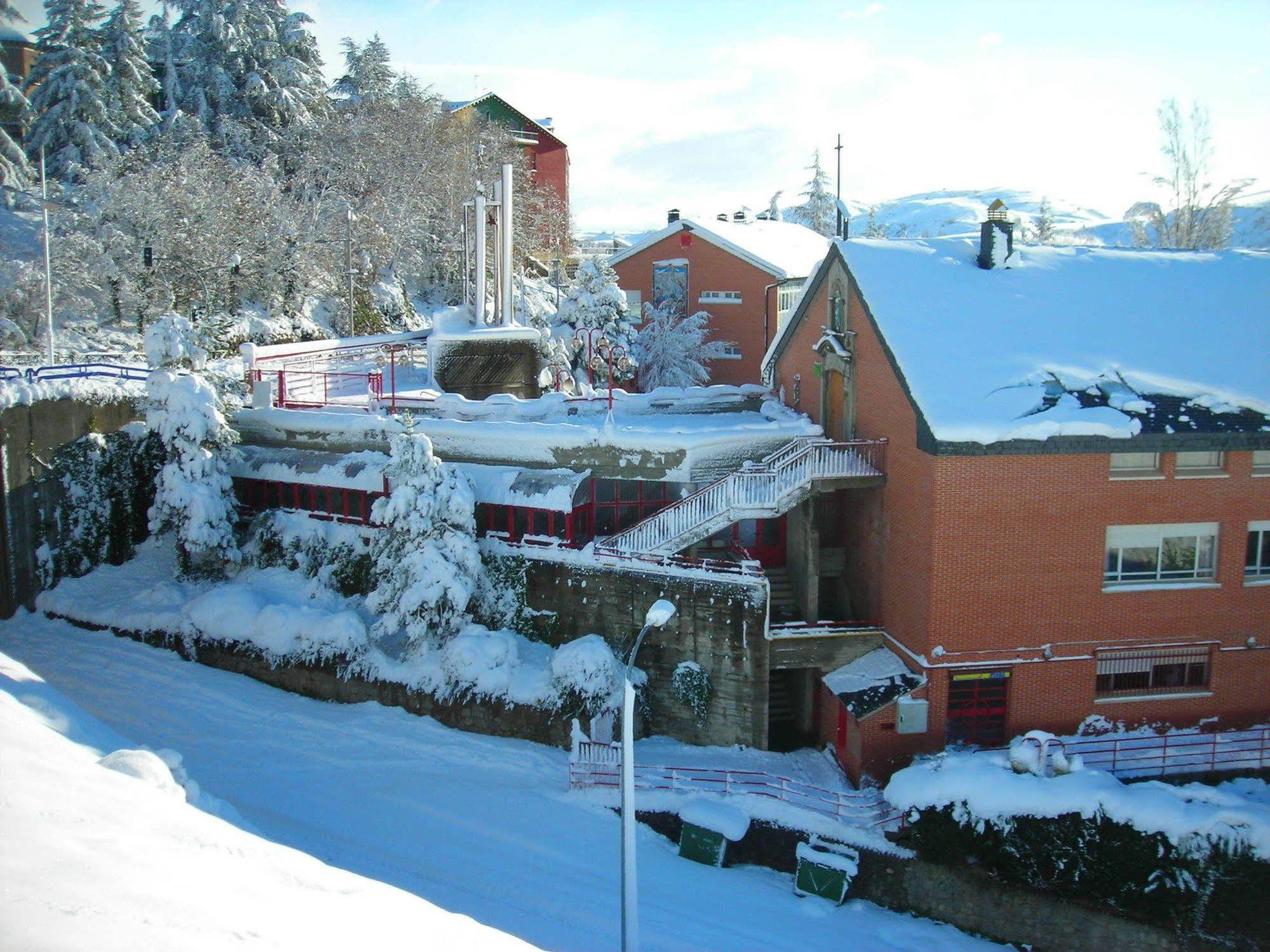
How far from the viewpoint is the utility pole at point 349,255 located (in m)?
43.6

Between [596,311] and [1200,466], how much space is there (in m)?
25.8

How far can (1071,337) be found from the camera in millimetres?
21719

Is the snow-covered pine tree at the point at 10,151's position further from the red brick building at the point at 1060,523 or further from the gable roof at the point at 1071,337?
the red brick building at the point at 1060,523

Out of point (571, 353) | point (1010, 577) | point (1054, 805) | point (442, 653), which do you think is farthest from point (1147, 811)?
point (571, 353)

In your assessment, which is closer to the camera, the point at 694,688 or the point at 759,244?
the point at 694,688

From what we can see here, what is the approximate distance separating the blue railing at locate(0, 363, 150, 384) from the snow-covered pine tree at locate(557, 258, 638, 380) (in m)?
17.2

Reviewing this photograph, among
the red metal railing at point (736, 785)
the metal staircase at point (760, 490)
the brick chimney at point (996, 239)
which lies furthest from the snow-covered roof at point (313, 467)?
the brick chimney at point (996, 239)

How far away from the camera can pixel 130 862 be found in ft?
32.6

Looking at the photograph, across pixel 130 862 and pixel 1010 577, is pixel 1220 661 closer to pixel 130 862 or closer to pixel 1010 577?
pixel 1010 577

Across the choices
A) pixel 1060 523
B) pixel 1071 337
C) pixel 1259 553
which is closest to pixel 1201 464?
pixel 1259 553

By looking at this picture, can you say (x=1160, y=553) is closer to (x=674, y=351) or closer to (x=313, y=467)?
(x=313, y=467)

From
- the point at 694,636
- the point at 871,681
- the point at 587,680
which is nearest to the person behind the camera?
the point at 871,681

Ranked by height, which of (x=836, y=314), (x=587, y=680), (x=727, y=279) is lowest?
(x=587, y=680)

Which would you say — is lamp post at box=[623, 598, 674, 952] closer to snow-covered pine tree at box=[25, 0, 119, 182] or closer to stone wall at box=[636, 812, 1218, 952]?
stone wall at box=[636, 812, 1218, 952]
